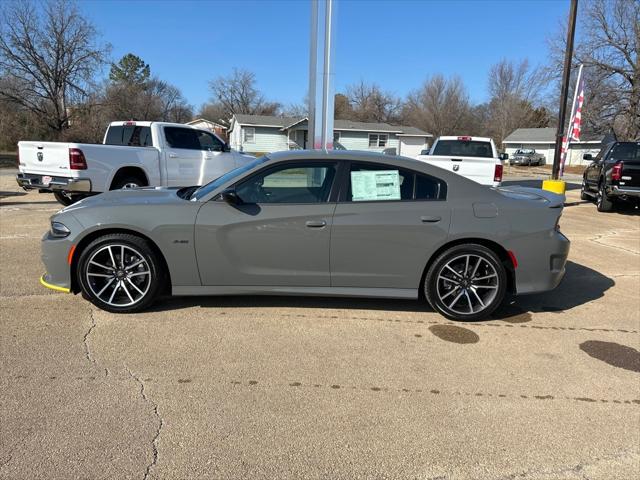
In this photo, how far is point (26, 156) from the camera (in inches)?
356

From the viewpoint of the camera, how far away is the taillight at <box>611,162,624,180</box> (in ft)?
38.1

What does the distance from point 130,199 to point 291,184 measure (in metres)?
1.55

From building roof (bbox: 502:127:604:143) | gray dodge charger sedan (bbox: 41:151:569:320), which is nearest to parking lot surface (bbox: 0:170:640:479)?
gray dodge charger sedan (bbox: 41:151:569:320)

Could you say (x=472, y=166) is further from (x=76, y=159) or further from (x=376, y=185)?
(x=76, y=159)

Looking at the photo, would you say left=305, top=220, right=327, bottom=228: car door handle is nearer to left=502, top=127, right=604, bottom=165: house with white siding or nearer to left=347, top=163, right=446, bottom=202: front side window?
left=347, top=163, right=446, bottom=202: front side window

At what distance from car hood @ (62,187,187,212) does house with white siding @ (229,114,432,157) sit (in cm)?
4145

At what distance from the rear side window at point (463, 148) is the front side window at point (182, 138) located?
20.1ft

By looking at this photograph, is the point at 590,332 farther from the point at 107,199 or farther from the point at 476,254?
the point at 107,199

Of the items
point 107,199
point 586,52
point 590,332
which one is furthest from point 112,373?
point 586,52

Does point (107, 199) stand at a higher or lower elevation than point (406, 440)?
higher

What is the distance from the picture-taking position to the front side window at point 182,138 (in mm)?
10195

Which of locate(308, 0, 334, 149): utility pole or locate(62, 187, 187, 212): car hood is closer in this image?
locate(62, 187, 187, 212): car hood

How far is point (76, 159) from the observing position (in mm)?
8492

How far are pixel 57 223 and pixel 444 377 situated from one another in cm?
358
